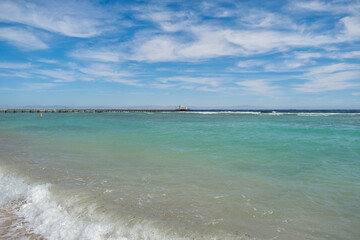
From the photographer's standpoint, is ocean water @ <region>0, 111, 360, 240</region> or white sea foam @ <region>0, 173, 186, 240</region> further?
ocean water @ <region>0, 111, 360, 240</region>

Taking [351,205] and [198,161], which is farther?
[198,161]

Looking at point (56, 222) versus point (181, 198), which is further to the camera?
point (181, 198)

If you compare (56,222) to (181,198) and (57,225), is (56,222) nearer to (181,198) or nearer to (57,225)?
(57,225)

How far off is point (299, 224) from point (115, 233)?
3078 millimetres

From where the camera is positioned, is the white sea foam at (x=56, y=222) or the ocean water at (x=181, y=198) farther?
the ocean water at (x=181, y=198)

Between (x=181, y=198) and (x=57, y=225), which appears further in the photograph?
(x=181, y=198)

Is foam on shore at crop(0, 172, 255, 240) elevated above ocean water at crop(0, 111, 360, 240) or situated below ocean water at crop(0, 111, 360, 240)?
→ below

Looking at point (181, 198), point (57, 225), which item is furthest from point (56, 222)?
point (181, 198)

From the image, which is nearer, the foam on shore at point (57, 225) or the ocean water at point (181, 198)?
the foam on shore at point (57, 225)

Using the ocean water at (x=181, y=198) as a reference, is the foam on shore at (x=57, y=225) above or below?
below

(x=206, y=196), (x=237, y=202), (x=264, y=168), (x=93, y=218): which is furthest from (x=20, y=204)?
(x=264, y=168)

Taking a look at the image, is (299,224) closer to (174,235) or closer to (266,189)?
(266,189)

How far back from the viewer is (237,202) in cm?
491

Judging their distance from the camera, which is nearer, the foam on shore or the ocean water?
the foam on shore
